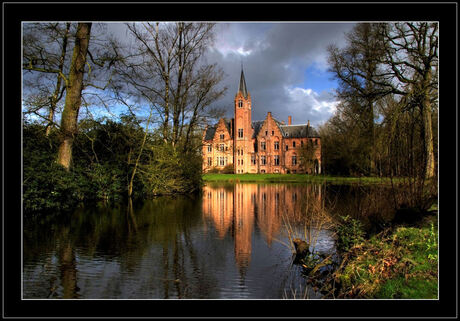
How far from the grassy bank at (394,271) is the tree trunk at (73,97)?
10433mm

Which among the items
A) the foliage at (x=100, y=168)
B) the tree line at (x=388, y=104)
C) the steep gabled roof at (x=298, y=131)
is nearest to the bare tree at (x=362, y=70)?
the tree line at (x=388, y=104)

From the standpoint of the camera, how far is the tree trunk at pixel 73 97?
11078mm

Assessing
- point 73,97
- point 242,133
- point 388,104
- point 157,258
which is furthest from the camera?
point 242,133

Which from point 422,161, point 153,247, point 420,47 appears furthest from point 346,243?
point 420,47

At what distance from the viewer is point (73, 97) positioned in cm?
1120

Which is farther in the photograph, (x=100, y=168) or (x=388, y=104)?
(x=388, y=104)

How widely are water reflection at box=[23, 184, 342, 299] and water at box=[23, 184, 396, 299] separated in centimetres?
1

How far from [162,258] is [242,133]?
4601 centimetres

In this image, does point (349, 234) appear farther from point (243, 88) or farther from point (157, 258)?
point (243, 88)

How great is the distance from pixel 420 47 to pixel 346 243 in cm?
1554

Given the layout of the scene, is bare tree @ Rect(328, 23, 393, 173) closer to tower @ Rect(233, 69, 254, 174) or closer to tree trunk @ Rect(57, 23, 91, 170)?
tree trunk @ Rect(57, 23, 91, 170)

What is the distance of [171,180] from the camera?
1686 cm

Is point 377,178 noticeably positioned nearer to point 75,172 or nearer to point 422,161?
point 422,161
